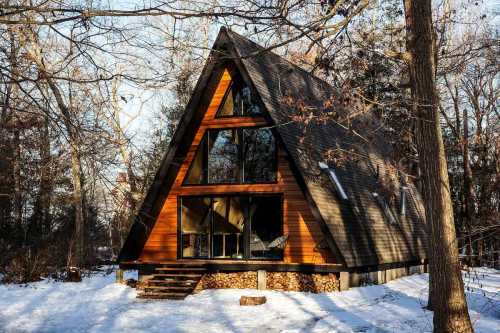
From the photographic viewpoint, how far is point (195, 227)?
1545 centimetres

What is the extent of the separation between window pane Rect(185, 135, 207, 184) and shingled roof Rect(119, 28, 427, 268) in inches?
15.8

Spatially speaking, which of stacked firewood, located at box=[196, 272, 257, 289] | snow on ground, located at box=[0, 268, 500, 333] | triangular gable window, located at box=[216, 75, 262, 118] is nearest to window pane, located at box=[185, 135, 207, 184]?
triangular gable window, located at box=[216, 75, 262, 118]

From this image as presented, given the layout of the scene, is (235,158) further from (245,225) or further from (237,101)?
(245,225)

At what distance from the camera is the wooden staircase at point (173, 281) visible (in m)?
13.4

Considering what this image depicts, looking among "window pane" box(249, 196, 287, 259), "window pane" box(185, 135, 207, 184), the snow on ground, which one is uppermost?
"window pane" box(185, 135, 207, 184)

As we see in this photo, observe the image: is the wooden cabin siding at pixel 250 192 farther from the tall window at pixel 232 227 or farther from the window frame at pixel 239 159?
the tall window at pixel 232 227

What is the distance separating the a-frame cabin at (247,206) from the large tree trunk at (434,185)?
16.1ft

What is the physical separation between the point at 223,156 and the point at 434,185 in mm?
7570

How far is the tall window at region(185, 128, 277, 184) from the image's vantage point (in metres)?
15.0

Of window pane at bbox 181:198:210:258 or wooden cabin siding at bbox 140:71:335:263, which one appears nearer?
wooden cabin siding at bbox 140:71:335:263

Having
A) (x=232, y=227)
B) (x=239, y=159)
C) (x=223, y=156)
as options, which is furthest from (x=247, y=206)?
(x=223, y=156)

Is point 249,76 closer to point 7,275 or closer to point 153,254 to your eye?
point 153,254

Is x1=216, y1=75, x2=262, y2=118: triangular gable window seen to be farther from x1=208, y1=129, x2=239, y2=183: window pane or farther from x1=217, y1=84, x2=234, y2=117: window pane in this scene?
x1=208, y1=129, x2=239, y2=183: window pane

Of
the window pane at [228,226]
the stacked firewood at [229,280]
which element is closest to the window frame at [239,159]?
the window pane at [228,226]
